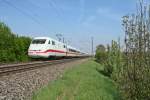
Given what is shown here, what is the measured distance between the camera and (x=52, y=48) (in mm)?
31375

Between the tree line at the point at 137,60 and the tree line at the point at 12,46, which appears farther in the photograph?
the tree line at the point at 12,46

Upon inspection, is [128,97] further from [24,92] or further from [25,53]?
[25,53]

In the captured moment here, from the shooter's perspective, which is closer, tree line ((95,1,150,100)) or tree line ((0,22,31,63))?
tree line ((95,1,150,100))

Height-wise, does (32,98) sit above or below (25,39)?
below

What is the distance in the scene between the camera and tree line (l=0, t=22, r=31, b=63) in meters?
32.3

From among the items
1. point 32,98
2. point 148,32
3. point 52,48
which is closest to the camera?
point 148,32

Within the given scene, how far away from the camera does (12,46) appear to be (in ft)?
114

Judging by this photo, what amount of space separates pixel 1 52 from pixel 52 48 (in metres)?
6.27

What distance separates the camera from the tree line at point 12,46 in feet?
106

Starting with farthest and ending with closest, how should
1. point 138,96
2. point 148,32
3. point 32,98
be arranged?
1. point 32,98
2. point 138,96
3. point 148,32

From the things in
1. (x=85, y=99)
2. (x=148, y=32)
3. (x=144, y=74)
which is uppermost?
(x=148, y=32)

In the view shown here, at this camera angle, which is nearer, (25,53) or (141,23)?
(141,23)

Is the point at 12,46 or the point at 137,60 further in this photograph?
the point at 12,46

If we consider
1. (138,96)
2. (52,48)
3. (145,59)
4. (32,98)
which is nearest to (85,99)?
(32,98)
